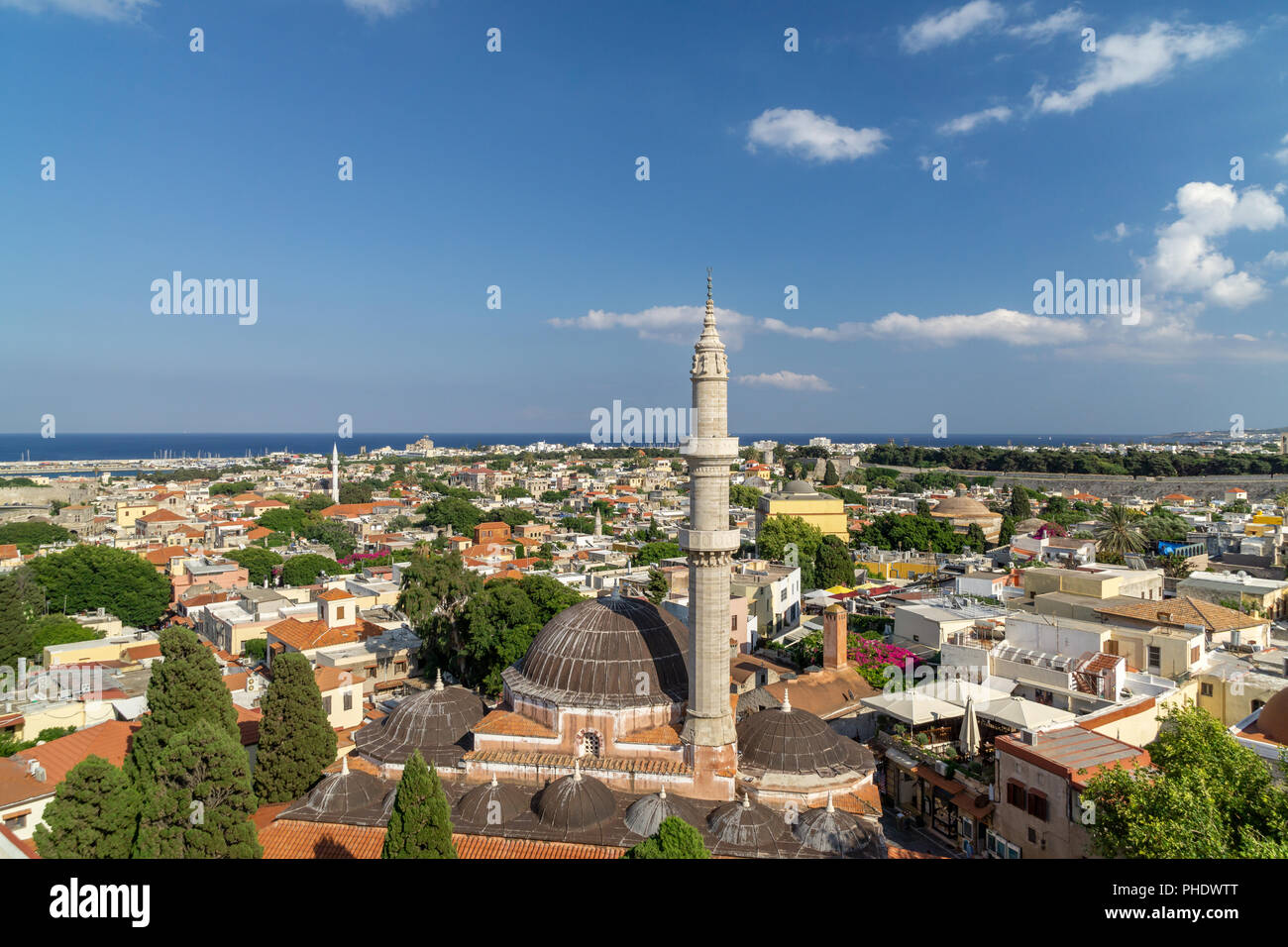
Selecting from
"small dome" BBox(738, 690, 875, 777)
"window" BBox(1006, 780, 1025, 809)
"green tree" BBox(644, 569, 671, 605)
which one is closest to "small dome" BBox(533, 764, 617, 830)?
"small dome" BBox(738, 690, 875, 777)

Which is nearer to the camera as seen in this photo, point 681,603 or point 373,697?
point 373,697

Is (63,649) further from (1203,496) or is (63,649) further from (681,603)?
(1203,496)

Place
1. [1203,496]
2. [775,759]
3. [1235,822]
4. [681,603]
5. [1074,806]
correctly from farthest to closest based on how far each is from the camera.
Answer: [1203,496] < [681,603] < [775,759] < [1074,806] < [1235,822]

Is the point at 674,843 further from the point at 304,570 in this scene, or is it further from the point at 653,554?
the point at 304,570

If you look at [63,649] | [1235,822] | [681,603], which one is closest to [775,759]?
[1235,822]

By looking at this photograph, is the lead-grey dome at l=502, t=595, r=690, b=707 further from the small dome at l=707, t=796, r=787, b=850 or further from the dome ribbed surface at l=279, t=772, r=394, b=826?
the dome ribbed surface at l=279, t=772, r=394, b=826
